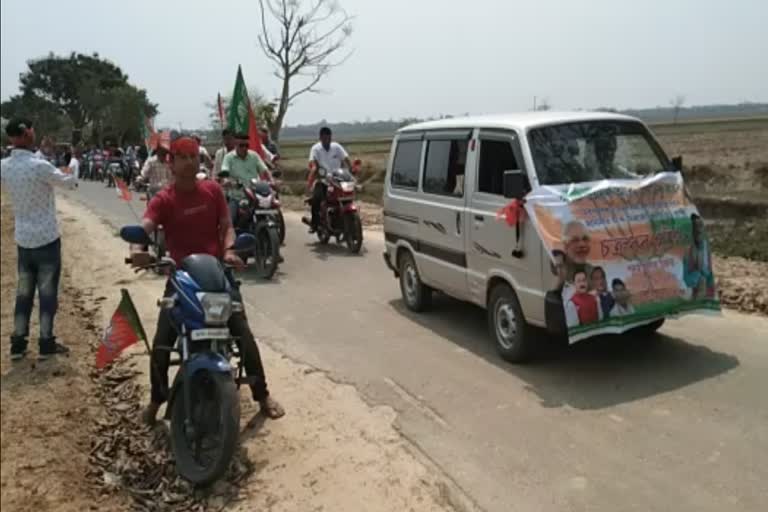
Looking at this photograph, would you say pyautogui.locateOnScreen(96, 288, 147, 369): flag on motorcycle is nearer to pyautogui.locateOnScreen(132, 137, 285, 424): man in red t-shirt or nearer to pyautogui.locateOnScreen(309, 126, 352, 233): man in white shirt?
pyautogui.locateOnScreen(132, 137, 285, 424): man in red t-shirt

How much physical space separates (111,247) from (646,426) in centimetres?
1061

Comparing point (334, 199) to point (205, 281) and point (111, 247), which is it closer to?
point (111, 247)

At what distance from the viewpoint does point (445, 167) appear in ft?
23.3

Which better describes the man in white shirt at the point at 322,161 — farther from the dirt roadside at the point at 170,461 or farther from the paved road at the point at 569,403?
the dirt roadside at the point at 170,461

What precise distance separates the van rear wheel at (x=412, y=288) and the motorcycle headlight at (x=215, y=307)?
11.9 ft

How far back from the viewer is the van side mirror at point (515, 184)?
571 centimetres

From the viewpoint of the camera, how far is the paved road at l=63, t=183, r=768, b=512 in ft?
13.5

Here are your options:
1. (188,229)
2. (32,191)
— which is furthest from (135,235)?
(32,191)

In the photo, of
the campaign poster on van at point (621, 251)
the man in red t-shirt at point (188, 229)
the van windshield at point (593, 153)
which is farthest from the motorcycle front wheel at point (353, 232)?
the man in red t-shirt at point (188, 229)

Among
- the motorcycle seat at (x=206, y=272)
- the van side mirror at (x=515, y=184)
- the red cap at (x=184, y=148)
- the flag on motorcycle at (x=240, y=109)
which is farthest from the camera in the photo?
the flag on motorcycle at (x=240, y=109)

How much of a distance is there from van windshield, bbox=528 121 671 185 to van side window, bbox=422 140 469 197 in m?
0.92

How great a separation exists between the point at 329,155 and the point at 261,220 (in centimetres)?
210

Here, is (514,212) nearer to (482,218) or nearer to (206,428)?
(482,218)

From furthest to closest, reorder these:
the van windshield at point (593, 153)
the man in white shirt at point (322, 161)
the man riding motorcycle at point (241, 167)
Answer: the man in white shirt at point (322, 161) < the man riding motorcycle at point (241, 167) < the van windshield at point (593, 153)
